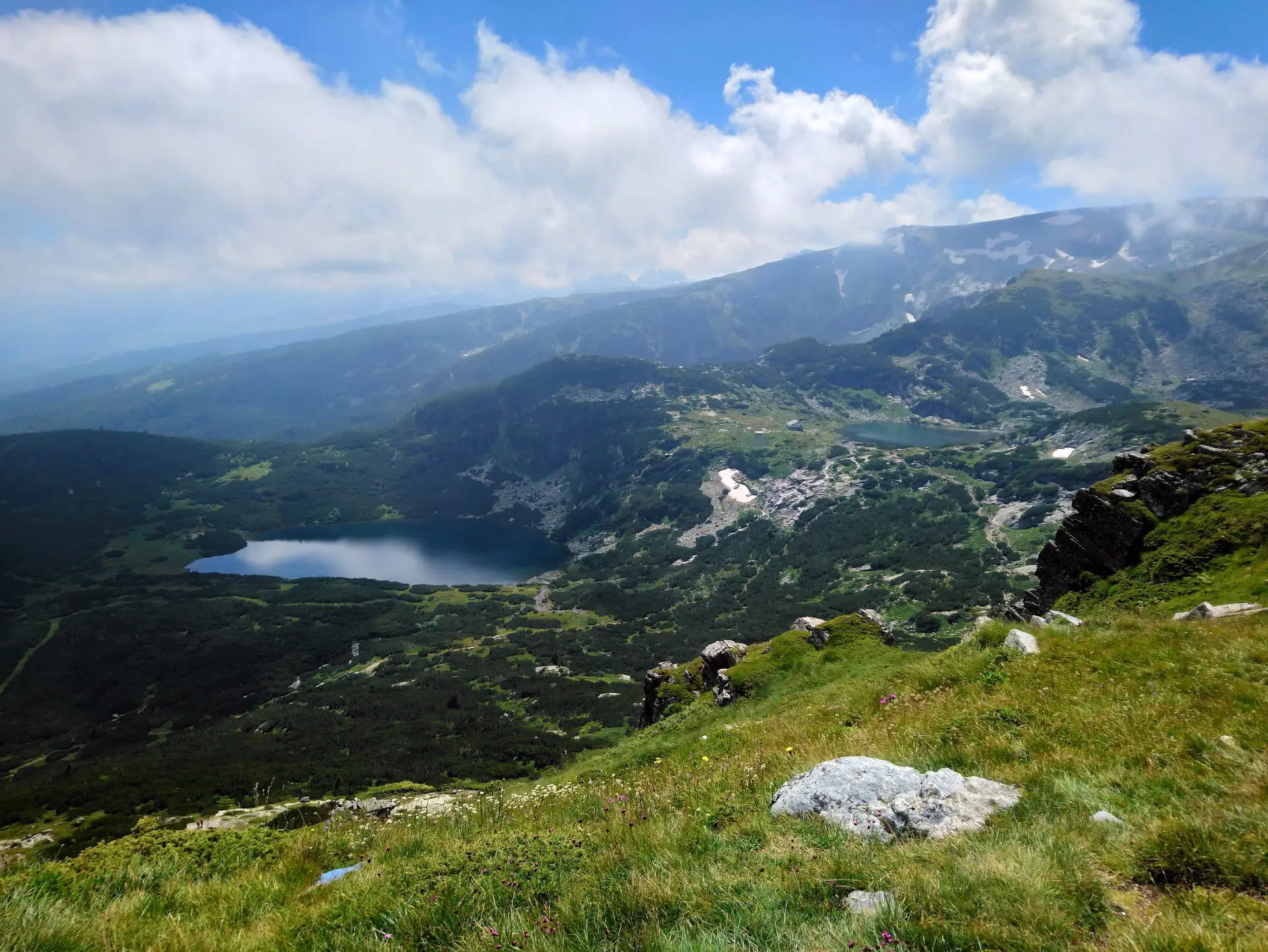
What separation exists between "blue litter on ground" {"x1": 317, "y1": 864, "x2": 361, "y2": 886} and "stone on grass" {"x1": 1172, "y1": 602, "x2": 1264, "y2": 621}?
18.3 m

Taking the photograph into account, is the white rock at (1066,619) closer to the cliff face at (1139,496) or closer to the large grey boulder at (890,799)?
the large grey boulder at (890,799)

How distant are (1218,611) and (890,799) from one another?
14277 millimetres

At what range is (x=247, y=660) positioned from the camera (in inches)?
4892

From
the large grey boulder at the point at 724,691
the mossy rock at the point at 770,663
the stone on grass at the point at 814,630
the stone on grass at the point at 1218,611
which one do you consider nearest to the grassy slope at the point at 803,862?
the stone on grass at the point at 1218,611

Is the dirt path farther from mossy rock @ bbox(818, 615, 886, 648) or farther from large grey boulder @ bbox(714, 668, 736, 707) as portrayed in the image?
mossy rock @ bbox(818, 615, 886, 648)

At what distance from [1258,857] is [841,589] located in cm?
14564

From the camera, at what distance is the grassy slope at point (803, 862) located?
4062mm

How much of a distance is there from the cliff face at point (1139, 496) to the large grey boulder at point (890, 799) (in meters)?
23.8

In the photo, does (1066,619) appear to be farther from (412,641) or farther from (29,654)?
(29,654)

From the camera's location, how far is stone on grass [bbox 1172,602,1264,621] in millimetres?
13929

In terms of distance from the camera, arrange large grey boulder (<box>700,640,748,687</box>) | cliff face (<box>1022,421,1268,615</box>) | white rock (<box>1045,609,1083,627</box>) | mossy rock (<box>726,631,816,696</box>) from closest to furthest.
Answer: white rock (<box>1045,609,1083,627</box>)
cliff face (<box>1022,421,1268,615</box>)
mossy rock (<box>726,631,816,696</box>)
large grey boulder (<box>700,640,748,687</box>)

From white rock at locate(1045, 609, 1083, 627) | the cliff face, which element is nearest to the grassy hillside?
white rock at locate(1045, 609, 1083, 627)

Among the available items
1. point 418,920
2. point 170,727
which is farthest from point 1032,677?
point 170,727

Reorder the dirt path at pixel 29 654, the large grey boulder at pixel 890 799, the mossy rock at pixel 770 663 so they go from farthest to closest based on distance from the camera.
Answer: the dirt path at pixel 29 654
the mossy rock at pixel 770 663
the large grey boulder at pixel 890 799
